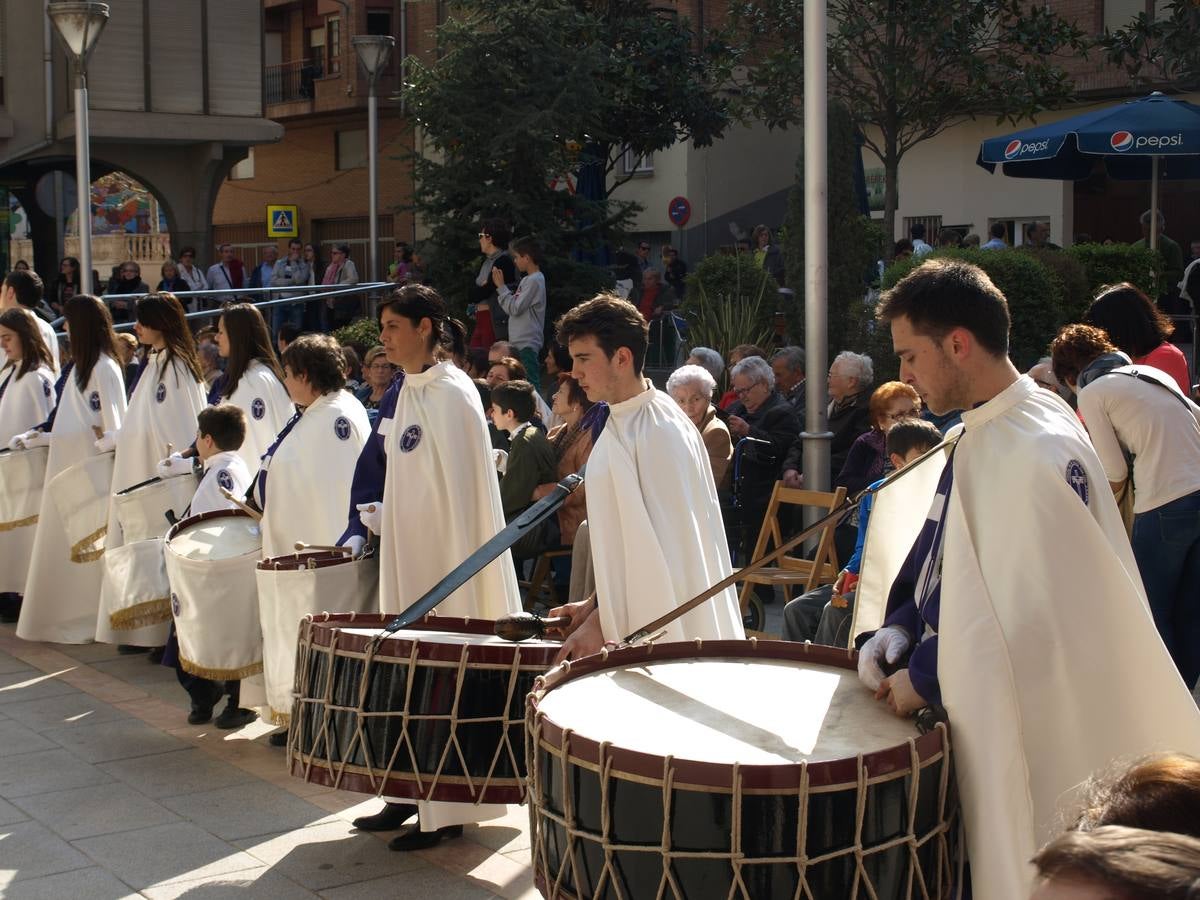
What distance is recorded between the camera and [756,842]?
2922 mm

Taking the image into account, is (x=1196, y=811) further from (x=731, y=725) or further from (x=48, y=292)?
(x=48, y=292)

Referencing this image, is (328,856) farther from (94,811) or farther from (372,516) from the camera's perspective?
(372,516)

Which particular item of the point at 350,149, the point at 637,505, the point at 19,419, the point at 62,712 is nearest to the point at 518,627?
the point at 637,505

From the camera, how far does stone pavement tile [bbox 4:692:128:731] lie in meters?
7.54

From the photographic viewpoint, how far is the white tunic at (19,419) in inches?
401

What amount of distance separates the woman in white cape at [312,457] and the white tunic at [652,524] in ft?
8.23

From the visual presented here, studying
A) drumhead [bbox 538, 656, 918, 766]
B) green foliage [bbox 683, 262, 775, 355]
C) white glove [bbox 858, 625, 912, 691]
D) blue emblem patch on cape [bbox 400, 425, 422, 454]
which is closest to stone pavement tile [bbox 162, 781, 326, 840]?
blue emblem patch on cape [bbox 400, 425, 422, 454]

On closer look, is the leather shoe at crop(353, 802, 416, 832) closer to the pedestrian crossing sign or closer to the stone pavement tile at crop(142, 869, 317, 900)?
the stone pavement tile at crop(142, 869, 317, 900)

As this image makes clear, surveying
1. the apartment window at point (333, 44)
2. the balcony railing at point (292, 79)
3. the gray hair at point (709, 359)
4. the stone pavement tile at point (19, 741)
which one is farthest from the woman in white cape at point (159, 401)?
the balcony railing at point (292, 79)

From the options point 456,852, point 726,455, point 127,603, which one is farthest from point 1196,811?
point 726,455

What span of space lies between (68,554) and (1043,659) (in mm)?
7595

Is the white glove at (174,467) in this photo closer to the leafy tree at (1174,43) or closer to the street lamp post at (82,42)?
the street lamp post at (82,42)

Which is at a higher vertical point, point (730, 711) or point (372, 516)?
point (372, 516)

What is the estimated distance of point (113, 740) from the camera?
723 cm
